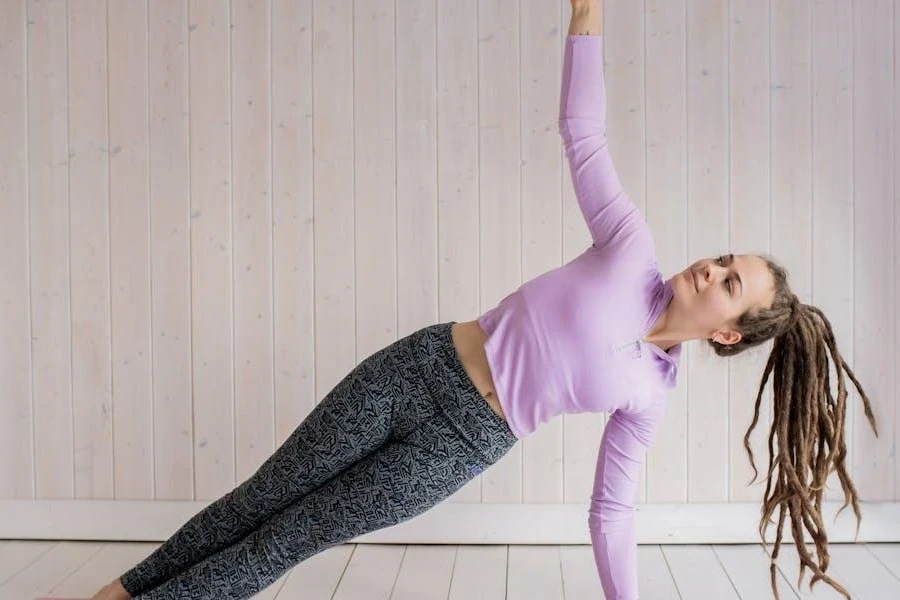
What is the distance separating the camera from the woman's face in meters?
1.99

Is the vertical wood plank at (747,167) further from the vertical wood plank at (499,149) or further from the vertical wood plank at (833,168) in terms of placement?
the vertical wood plank at (499,149)

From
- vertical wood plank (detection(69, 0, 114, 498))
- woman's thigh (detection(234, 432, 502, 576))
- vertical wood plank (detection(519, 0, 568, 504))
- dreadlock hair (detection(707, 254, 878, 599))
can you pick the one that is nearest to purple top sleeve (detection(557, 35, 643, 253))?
dreadlock hair (detection(707, 254, 878, 599))

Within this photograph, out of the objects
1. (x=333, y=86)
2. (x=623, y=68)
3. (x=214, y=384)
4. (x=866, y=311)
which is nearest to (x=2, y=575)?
(x=214, y=384)

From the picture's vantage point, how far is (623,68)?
306cm

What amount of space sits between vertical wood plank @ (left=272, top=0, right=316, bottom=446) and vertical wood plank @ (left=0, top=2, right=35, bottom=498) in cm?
81

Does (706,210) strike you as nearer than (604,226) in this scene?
No

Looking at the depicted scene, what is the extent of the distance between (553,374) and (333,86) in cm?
147

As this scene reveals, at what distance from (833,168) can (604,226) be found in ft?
4.62

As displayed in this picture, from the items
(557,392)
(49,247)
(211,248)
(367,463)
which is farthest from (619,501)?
Result: (49,247)

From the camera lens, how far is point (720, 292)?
198cm

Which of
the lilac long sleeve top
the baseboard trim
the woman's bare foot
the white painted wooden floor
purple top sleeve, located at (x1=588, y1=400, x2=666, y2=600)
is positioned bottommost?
the white painted wooden floor

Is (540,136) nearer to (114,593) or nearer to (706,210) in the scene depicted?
(706,210)

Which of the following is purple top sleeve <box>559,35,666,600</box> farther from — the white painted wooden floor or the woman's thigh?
the white painted wooden floor

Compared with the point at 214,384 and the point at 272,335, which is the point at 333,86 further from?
the point at 214,384
